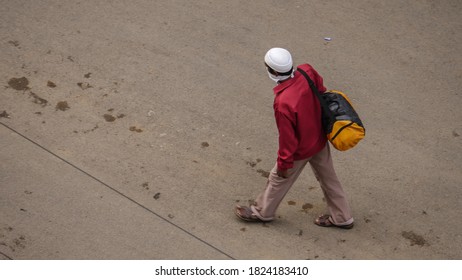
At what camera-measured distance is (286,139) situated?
14.9ft

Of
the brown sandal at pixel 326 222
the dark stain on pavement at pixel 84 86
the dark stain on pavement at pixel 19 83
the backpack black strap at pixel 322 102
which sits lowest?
the brown sandal at pixel 326 222

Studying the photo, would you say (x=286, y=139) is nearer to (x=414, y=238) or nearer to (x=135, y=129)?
(x=414, y=238)

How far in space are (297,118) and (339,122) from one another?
31cm

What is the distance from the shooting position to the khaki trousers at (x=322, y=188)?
4.91 metres

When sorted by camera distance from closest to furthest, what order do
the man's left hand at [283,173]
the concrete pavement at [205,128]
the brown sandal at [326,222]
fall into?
the man's left hand at [283,173], the concrete pavement at [205,128], the brown sandal at [326,222]

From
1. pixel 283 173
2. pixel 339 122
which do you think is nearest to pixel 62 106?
pixel 283 173

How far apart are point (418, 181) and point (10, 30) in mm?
4289

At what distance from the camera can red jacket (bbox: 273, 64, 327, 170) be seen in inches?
177

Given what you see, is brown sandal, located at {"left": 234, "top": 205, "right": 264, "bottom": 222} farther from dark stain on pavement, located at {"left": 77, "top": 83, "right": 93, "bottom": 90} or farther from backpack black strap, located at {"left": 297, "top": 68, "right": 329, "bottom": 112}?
dark stain on pavement, located at {"left": 77, "top": 83, "right": 93, "bottom": 90}

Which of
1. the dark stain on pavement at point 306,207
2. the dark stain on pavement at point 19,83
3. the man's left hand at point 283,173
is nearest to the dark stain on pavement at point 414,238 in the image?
the dark stain on pavement at point 306,207

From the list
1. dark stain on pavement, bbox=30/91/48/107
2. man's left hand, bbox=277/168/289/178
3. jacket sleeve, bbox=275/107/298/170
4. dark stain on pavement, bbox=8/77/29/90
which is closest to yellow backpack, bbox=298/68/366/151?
jacket sleeve, bbox=275/107/298/170

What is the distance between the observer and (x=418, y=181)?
5.62 metres

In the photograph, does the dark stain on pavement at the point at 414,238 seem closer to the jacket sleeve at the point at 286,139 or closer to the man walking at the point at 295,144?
the man walking at the point at 295,144

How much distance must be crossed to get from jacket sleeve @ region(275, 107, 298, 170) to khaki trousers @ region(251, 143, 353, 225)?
19cm
